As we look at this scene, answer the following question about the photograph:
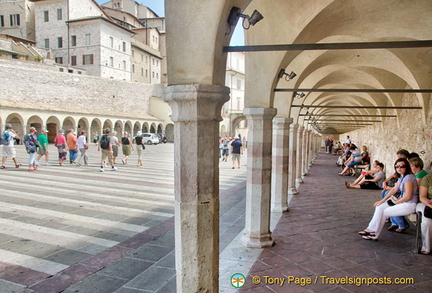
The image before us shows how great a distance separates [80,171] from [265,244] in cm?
894

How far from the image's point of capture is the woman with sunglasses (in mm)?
4656

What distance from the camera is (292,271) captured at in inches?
151

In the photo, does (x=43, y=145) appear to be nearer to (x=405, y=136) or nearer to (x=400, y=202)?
(x=400, y=202)

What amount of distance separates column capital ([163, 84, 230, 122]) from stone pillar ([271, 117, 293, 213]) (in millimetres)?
4213

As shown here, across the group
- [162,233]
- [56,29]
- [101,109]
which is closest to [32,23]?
[56,29]

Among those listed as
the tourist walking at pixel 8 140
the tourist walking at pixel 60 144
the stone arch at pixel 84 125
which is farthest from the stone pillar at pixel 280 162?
the stone arch at pixel 84 125

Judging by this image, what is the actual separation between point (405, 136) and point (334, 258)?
6.07 meters

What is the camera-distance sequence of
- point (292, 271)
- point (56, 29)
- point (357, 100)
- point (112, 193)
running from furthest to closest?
Answer: point (56, 29) < point (357, 100) < point (112, 193) < point (292, 271)

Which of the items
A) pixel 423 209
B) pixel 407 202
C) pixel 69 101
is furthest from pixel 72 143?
pixel 69 101

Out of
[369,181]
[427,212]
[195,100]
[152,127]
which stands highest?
[152,127]

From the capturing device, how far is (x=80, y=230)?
511 centimetres

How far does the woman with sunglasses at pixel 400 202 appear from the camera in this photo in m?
4.66

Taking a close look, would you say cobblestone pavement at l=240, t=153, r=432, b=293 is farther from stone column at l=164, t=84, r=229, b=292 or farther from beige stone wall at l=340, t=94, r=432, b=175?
beige stone wall at l=340, t=94, r=432, b=175

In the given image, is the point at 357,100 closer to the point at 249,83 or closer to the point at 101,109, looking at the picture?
the point at 249,83
